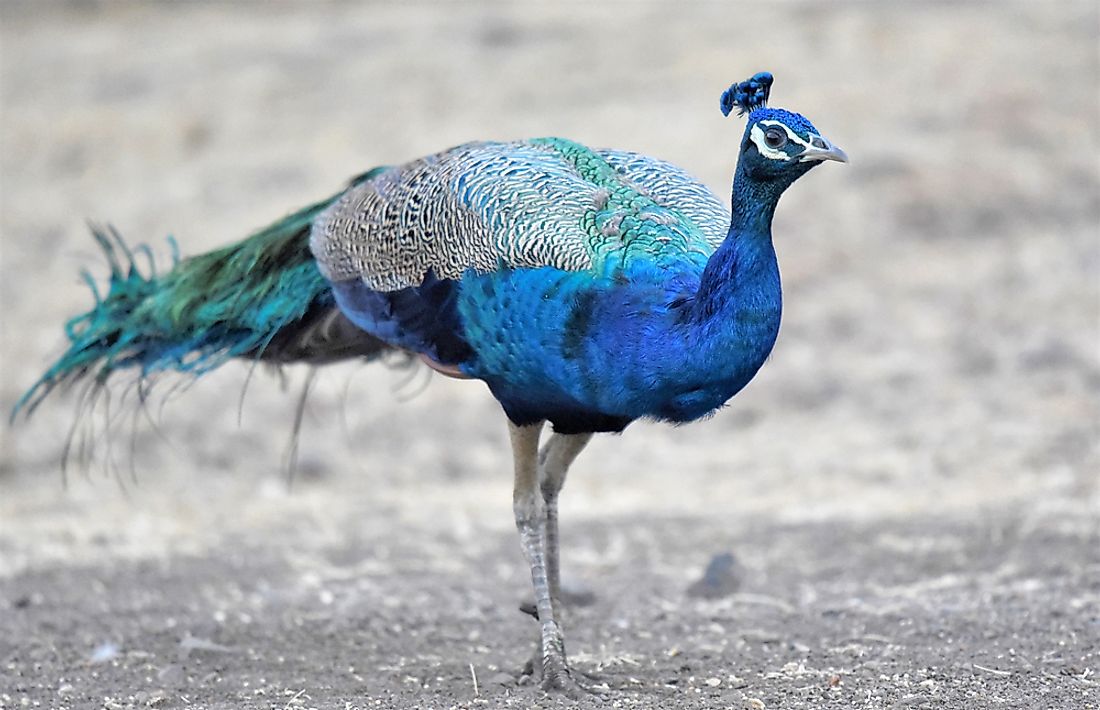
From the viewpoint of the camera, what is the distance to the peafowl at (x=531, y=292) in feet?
13.8

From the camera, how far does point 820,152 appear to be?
13.3 feet

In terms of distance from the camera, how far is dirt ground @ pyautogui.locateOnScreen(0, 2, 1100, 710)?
529 cm

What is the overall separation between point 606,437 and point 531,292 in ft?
15.2

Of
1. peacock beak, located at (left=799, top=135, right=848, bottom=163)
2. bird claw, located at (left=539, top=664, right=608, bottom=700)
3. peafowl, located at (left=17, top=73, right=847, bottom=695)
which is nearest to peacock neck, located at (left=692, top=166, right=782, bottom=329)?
peafowl, located at (left=17, top=73, right=847, bottom=695)

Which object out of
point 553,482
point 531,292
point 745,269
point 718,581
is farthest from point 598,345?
point 718,581

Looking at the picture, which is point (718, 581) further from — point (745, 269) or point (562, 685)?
point (745, 269)

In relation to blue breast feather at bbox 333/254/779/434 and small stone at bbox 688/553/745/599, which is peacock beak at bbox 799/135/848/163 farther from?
small stone at bbox 688/553/745/599

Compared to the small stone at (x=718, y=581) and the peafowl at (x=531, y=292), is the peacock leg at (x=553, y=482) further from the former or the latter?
Result: the small stone at (x=718, y=581)

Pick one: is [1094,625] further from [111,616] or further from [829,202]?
[829,202]

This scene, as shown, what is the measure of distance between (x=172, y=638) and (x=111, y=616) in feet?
1.63

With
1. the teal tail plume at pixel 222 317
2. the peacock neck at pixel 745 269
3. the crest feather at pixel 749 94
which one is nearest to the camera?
the peacock neck at pixel 745 269

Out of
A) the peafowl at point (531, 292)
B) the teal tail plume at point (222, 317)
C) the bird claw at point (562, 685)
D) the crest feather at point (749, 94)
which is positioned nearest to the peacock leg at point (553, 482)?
the peafowl at point (531, 292)

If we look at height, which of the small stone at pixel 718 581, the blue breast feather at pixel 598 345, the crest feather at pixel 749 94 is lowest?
the small stone at pixel 718 581

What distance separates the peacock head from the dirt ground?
148 cm
